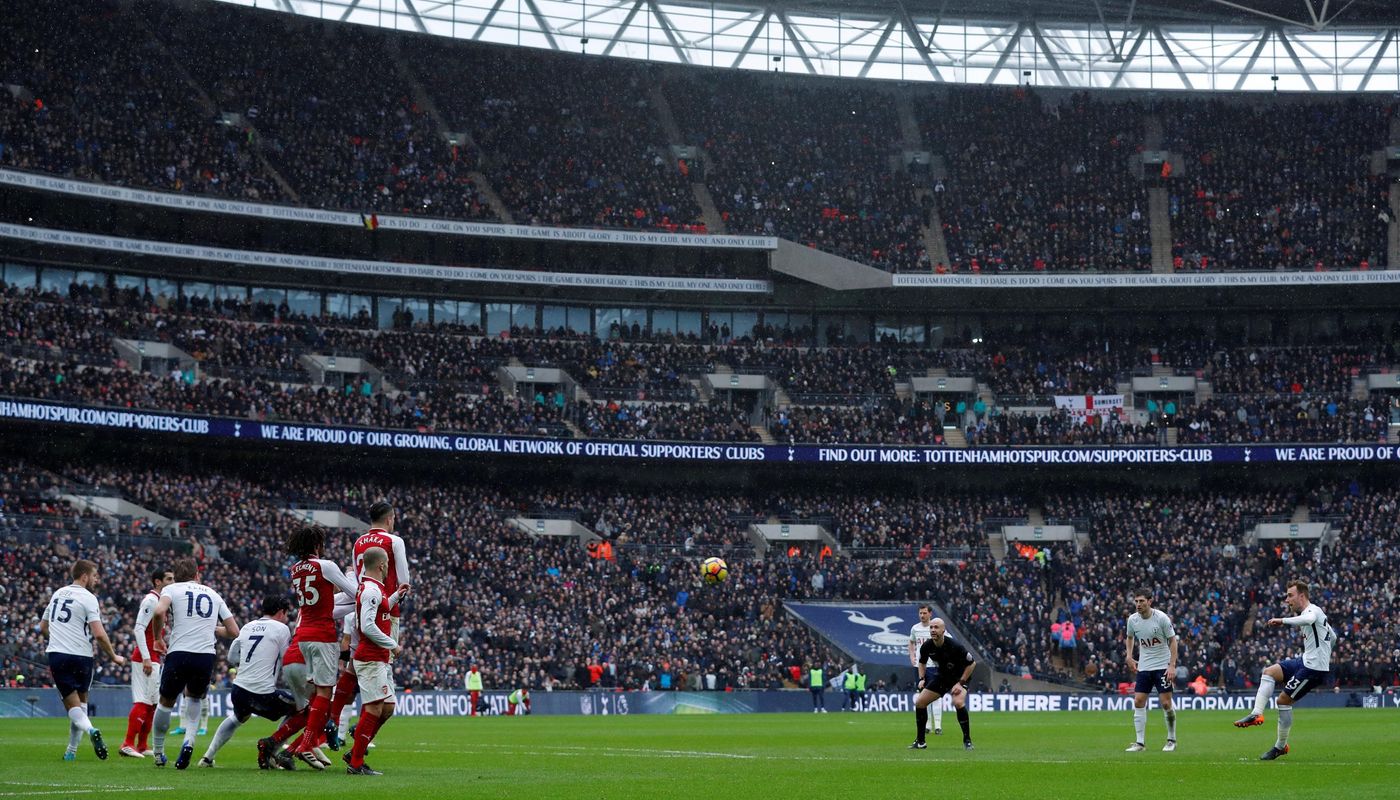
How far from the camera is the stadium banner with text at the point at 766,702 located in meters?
45.5

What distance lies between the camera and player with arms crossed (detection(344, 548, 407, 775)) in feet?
49.3

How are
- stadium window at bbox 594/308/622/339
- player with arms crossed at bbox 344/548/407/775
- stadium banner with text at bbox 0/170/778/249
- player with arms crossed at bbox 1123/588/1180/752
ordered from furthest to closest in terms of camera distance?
stadium window at bbox 594/308/622/339, stadium banner with text at bbox 0/170/778/249, player with arms crossed at bbox 1123/588/1180/752, player with arms crossed at bbox 344/548/407/775

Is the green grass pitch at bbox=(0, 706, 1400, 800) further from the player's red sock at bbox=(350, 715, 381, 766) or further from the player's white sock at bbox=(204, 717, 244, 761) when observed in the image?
the player's red sock at bbox=(350, 715, 381, 766)

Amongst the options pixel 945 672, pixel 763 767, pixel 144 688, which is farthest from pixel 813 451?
pixel 144 688

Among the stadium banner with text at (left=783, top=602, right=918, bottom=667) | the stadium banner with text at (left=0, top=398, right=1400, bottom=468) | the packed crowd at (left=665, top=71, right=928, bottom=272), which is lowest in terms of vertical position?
the stadium banner with text at (left=783, top=602, right=918, bottom=667)

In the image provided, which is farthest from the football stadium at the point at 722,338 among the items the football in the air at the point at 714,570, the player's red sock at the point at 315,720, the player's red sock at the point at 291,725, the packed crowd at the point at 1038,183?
the player's red sock at the point at 315,720

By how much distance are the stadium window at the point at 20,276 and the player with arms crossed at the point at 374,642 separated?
161 feet

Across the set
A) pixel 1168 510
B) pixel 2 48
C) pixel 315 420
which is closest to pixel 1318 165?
pixel 1168 510

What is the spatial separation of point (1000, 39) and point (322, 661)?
66003mm

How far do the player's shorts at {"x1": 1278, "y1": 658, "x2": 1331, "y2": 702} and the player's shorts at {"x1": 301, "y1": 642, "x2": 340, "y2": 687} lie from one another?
11.4 m

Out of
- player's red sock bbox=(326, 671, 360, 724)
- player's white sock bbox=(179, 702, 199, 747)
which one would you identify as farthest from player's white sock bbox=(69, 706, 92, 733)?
player's red sock bbox=(326, 671, 360, 724)

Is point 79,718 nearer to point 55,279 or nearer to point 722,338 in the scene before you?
point 55,279

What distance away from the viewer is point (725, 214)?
227 feet

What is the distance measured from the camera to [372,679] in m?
15.1
